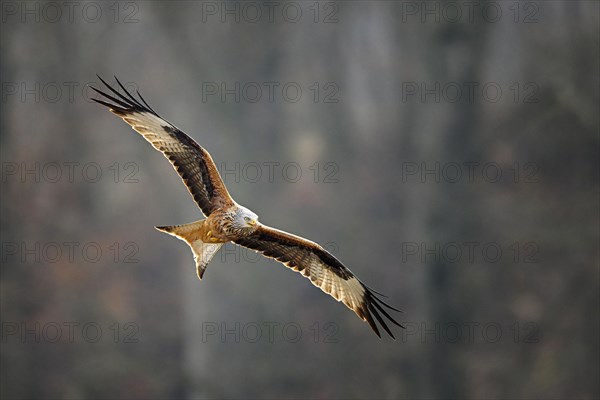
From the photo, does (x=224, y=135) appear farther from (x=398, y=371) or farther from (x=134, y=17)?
(x=398, y=371)

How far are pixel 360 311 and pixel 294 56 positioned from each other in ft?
19.3

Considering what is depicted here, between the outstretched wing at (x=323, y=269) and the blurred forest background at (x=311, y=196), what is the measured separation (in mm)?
4828

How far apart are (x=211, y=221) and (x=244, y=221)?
0.60 ft

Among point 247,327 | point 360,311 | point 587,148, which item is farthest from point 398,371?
point 360,311

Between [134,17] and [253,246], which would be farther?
[134,17]

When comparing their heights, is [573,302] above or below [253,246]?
below

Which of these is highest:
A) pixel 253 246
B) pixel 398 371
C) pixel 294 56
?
pixel 294 56

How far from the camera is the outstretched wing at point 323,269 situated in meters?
4.73

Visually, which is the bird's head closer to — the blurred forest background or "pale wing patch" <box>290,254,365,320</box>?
"pale wing patch" <box>290,254,365,320</box>

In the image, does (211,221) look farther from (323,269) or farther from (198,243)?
(323,269)

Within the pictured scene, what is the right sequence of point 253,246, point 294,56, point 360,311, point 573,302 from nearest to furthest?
point 253,246 → point 360,311 → point 573,302 → point 294,56

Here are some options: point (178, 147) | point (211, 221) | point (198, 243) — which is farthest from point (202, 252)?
point (178, 147)

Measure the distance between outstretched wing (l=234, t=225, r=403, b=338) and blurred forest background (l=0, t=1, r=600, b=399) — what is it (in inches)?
190

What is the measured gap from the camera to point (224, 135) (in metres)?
10.5
